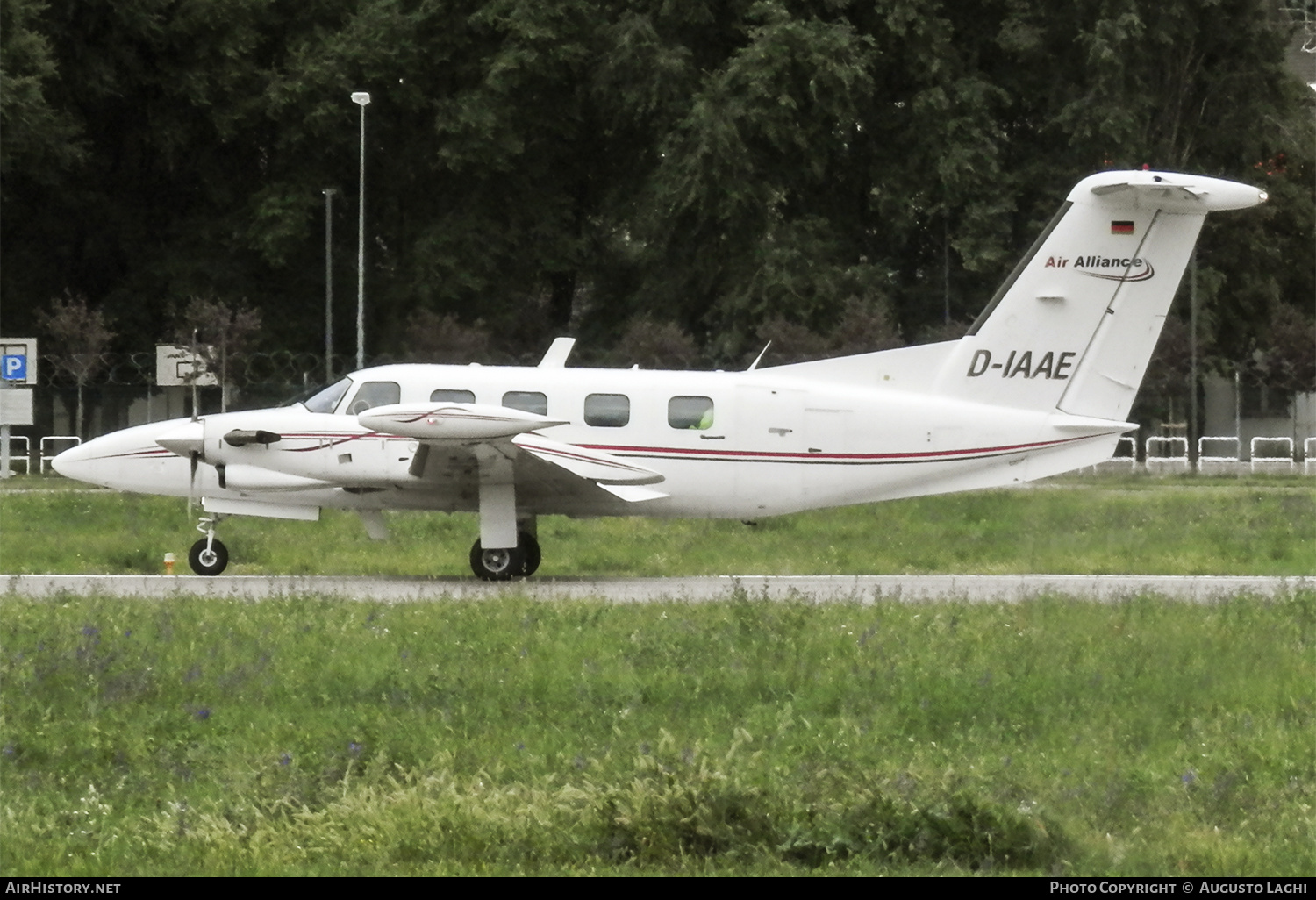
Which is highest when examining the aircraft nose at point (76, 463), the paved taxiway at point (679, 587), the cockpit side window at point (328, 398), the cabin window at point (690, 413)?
the cockpit side window at point (328, 398)

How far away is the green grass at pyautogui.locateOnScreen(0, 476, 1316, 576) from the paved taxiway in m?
1.21

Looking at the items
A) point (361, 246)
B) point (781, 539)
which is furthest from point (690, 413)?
point (361, 246)

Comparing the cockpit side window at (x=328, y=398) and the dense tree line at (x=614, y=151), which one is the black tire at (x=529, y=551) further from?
the dense tree line at (x=614, y=151)

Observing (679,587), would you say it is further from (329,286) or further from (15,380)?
(329,286)

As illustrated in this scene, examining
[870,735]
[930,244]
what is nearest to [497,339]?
[930,244]

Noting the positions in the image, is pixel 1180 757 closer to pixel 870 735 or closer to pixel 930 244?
pixel 870 735

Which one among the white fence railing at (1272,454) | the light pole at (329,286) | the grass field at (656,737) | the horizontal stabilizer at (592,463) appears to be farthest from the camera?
the light pole at (329,286)

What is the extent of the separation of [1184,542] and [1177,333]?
2356 centimetres

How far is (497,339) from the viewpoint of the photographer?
47.4 m

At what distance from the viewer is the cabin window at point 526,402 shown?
19281 millimetres

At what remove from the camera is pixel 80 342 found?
4375 centimetres

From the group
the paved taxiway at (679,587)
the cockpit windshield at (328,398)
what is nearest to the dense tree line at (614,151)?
the paved taxiway at (679,587)

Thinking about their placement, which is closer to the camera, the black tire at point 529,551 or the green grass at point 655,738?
the green grass at point 655,738

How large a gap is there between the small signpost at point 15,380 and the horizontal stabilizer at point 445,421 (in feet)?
67.0
